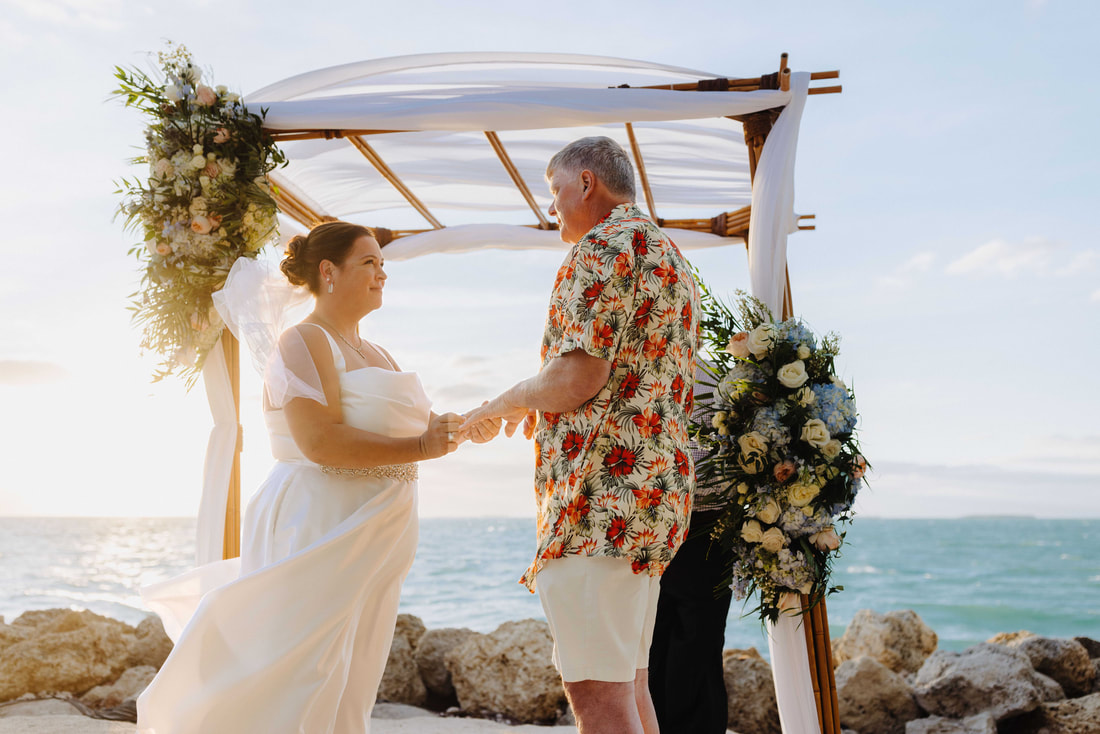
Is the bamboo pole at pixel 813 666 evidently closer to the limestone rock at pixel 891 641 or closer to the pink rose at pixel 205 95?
the pink rose at pixel 205 95

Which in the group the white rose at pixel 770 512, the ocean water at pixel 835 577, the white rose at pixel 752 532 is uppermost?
the white rose at pixel 770 512

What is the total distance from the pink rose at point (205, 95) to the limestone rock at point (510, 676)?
3.79 metres

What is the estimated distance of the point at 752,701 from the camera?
5.37 m

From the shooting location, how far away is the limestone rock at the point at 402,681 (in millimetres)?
6012

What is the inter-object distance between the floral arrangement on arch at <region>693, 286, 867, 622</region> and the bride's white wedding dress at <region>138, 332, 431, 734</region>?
1261 millimetres

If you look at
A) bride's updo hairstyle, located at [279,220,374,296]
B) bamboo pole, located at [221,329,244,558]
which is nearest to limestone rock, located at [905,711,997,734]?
bamboo pole, located at [221,329,244,558]

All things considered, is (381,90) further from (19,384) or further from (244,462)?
(19,384)

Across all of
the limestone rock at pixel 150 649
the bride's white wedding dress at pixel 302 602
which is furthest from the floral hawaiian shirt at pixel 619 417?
the limestone rock at pixel 150 649

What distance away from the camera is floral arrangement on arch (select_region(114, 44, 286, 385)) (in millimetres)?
4031

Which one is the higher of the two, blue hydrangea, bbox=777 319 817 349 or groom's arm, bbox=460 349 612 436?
blue hydrangea, bbox=777 319 817 349

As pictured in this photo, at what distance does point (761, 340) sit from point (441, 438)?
1377 millimetres

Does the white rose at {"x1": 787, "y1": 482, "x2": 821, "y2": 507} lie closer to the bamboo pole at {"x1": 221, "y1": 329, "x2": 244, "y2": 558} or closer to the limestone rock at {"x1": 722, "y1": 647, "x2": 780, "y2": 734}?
the limestone rock at {"x1": 722, "y1": 647, "x2": 780, "y2": 734}

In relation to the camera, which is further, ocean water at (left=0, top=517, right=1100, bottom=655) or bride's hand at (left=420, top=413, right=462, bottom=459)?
ocean water at (left=0, top=517, right=1100, bottom=655)

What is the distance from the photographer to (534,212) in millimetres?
6340
